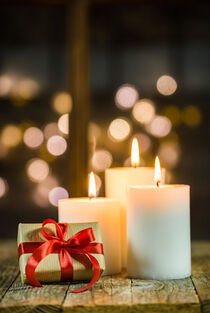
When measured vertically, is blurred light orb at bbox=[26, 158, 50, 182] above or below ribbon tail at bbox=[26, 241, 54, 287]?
above

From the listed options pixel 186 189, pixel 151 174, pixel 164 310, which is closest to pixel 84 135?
pixel 151 174

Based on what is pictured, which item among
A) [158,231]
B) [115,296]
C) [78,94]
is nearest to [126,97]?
[78,94]

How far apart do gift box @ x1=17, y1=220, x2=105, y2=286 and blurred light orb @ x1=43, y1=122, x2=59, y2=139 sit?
1.29 m

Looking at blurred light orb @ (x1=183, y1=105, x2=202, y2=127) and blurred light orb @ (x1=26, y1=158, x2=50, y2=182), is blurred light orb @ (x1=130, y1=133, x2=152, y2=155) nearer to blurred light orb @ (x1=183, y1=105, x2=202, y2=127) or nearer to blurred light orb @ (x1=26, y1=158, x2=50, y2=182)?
blurred light orb @ (x1=183, y1=105, x2=202, y2=127)

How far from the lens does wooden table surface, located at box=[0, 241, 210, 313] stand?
806mm

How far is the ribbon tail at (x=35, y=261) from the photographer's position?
915mm

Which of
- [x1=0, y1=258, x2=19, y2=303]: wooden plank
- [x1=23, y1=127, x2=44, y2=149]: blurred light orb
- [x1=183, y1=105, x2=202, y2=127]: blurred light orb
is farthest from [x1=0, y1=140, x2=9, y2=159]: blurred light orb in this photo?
[x1=0, y1=258, x2=19, y2=303]: wooden plank

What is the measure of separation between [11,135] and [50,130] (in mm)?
397

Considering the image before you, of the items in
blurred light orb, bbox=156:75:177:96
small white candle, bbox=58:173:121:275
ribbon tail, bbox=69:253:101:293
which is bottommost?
ribbon tail, bbox=69:253:101:293

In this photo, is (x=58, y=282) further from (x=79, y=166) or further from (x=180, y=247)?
(x=79, y=166)

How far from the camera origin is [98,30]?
2838 mm

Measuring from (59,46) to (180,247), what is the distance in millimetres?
2283

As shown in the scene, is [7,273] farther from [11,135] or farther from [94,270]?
[11,135]

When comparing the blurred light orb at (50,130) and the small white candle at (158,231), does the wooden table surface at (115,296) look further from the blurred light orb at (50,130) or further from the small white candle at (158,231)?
the blurred light orb at (50,130)
